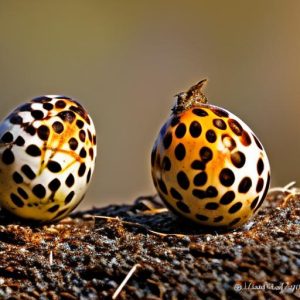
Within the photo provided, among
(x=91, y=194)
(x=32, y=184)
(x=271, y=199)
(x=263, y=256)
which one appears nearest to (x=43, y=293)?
(x=32, y=184)

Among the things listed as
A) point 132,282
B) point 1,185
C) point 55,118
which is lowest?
point 132,282

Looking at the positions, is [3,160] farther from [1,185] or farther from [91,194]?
[91,194]

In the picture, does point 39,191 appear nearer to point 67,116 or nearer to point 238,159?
point 67,116

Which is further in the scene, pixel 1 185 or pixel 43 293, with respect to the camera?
pixel 1 185

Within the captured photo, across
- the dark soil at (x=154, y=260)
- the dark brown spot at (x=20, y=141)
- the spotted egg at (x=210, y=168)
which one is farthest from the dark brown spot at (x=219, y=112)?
the dark brown spot at (x=20, y=141)

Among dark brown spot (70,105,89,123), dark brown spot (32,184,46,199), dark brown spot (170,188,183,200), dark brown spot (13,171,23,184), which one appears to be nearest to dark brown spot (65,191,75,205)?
dark brown spot (32,184,46,199)

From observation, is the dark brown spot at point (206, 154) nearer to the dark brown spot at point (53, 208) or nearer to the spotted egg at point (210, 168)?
the spotted egg at point (210, 168)

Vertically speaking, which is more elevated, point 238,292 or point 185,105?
point 185,105
